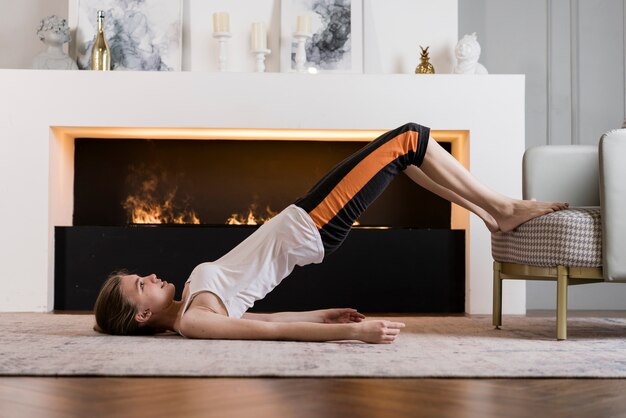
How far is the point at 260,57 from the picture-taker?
457 centimetres

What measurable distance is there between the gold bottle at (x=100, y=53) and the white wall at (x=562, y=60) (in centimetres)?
209

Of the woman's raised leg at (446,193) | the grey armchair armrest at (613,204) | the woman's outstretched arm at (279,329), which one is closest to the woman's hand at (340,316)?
the woman's outstretched arm at (279,329)

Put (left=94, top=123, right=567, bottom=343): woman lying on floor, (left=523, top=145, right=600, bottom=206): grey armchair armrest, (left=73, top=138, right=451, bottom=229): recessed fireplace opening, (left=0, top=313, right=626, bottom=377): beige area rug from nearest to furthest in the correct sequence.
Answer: (left=0, top=313, right=626, bottom=377): beige area rug → (left=94, top=123, right=567, bottom=343): woman lying on floor → (left=523, top=145, right=600, bottom=206): grey armchair armrest → (left=73, top=138, right=451, bottom=229): recessed fireplace opening

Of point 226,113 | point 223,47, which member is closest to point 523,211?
point 226,113

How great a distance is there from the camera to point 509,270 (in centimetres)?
329

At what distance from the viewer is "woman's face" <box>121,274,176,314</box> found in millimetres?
2668

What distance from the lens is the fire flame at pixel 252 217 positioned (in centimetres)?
492

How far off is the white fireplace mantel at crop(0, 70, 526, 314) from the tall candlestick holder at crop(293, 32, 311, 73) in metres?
0.25

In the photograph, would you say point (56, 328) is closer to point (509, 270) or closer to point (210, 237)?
point (210, 237)

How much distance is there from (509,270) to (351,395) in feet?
5.54

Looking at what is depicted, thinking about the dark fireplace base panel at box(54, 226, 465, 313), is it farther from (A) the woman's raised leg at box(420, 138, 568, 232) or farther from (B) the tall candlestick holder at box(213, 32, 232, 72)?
(A) the woman's raised leg at box(420, 138, 568, 232)

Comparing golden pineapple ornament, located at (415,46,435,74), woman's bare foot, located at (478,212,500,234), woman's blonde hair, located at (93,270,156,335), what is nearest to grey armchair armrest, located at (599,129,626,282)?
woman's bare foot, located at (478,212,500,234)

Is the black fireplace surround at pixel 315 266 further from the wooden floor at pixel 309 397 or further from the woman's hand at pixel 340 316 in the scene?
the wooden floor at pixel 309 397

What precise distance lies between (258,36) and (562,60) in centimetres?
187
